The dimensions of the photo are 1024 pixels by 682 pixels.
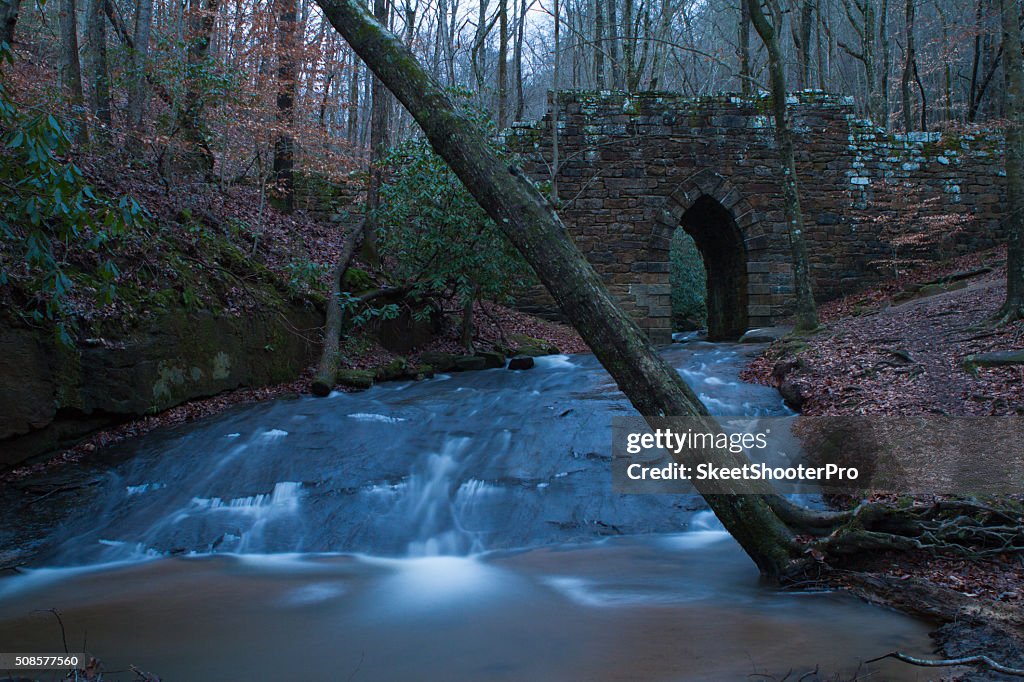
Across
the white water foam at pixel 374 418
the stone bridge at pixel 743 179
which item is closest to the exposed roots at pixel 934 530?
the white water foam at pixel 374 418

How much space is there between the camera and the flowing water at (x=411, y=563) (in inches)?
141

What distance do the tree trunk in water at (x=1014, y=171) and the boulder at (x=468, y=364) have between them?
6.93 meters

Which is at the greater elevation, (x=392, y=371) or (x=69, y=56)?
(x=69, y=56)

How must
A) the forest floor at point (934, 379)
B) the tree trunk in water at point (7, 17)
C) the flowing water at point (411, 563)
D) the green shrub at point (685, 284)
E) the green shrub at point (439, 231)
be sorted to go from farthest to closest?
1. the green shrub at point (685, 284)
2. the green shrub at point (439, 231)
3. the tree trunk in water at point (7, 17)
4. the flowing water at point (411, 563)
5. the forest floor at point (934, 379)

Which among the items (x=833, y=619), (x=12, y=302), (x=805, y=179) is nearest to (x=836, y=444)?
(x=833, y=619)

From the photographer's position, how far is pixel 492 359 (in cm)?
1177

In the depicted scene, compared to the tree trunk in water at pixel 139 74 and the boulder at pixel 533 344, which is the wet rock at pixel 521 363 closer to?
the boulder at pixel 533 344

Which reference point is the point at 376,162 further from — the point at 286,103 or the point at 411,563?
the point at 411,563

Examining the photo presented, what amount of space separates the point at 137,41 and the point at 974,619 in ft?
40.2

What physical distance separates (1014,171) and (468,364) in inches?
294

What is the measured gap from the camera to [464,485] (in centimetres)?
658

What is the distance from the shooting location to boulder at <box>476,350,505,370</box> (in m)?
11.7

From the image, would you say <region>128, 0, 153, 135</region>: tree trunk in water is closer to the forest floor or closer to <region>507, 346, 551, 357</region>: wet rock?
<region>507, 346, 551, 357</region>: wet rock

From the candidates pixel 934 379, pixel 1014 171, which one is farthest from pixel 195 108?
pixel 1014 171
